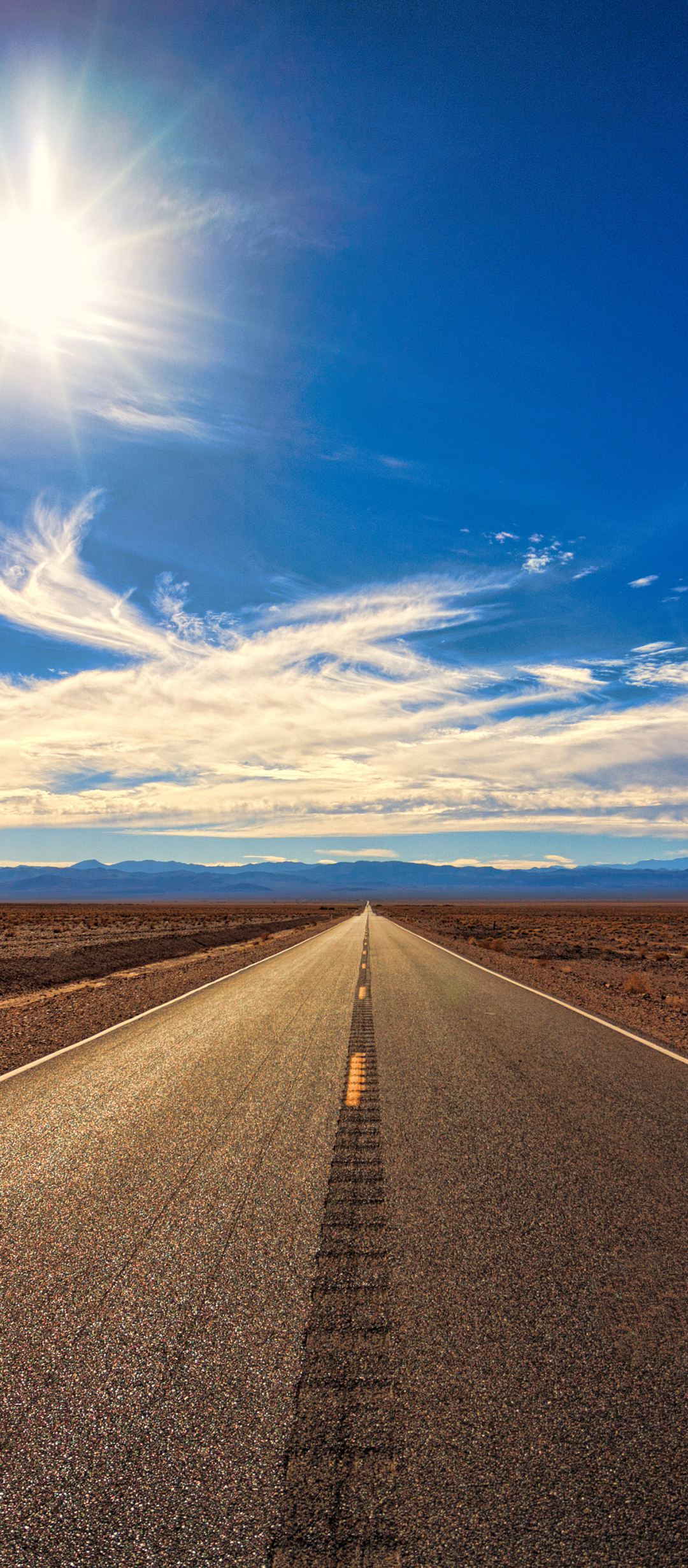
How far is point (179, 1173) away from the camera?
486 centimetres

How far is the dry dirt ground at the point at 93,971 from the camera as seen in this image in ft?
37.1

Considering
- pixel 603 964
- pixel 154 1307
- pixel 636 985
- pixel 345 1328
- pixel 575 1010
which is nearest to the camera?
pixel 345 1328

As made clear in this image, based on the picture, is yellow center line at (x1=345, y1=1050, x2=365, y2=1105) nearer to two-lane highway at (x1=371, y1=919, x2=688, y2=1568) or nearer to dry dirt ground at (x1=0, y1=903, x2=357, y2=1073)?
two-lane highway at (x1=371, y1=919, x2=688, y2=1568)

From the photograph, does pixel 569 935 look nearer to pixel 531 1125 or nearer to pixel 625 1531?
pixel 531 1125

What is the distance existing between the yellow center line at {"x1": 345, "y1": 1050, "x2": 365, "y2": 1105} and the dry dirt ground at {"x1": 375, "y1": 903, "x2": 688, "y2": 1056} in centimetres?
438

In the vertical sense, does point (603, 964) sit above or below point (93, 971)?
below

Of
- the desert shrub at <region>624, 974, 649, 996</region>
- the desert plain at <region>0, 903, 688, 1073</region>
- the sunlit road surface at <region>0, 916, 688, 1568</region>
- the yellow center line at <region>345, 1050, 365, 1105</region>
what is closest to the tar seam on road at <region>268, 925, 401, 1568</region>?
the sunlit road surface at <region>0, 916, 688, 1568</region>

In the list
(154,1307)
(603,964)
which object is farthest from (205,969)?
(154,1307)

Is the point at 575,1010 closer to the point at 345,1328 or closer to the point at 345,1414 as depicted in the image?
the point at 345,1328

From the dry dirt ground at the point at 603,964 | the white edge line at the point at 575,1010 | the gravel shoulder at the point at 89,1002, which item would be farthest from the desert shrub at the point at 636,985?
the gravel shoulder at the point at 89,1002

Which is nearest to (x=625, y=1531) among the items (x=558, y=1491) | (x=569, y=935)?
(x=558, y=1491)

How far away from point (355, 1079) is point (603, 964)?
19.9 m

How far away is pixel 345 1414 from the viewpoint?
2574 mm

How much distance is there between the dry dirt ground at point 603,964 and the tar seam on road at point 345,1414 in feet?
23.8
